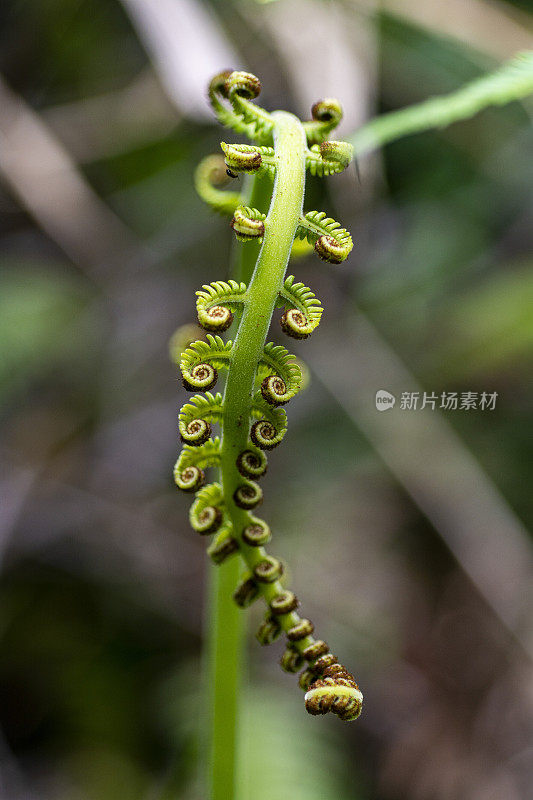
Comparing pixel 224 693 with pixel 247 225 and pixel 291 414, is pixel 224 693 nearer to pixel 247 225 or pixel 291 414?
pixel 247 225

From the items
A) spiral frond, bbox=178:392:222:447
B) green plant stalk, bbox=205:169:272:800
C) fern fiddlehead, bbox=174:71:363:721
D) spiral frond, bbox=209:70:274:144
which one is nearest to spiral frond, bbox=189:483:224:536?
fern fiddlehead, bbox=174:71:363:721

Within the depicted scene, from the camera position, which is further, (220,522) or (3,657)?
(3,657)

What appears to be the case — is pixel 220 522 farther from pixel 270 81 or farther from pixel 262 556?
pixel 270 81

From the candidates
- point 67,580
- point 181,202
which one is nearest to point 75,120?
point 181,202

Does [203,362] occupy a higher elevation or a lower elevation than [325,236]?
lower

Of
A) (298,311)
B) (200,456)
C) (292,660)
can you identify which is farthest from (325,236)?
(292,660)

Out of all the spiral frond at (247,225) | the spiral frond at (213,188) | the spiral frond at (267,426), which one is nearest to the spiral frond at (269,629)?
the spiral frond at (267,426)

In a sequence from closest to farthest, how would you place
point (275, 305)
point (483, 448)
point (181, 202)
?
point (275, 305) → point (483, 448) → point (181, 202)
